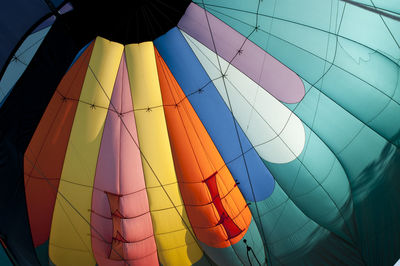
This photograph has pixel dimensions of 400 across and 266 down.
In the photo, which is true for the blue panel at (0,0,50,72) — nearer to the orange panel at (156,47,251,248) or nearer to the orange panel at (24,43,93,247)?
the orange panel at (24,43,93,247)

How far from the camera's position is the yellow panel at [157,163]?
13.1 feet

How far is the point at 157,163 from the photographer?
413cm

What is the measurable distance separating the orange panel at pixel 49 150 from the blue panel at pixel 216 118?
0.91 meters

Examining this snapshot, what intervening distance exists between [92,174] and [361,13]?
11.0 ft

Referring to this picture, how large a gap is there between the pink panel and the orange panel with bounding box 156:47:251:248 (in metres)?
0.43

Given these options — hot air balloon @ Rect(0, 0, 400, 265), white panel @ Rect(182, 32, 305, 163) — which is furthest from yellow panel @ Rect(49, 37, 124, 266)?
white panel @ Rect(182, 32, 305, 163)

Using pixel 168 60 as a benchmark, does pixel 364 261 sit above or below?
below

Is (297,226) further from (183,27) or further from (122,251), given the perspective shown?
(183,27)

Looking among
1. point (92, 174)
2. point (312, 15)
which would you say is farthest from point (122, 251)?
point (312, 15)

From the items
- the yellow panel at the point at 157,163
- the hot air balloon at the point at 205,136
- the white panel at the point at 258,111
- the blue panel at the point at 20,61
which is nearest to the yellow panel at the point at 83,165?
the hot air balloon at the point at 205,136

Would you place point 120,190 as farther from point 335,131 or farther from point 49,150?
point 335,131

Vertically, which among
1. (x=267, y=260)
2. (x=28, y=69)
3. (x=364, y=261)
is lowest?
(x=364, y=261)

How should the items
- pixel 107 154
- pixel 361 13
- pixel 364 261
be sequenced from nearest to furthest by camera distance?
Result: pixel 361 13
pixel 107 154
pixel 364 261

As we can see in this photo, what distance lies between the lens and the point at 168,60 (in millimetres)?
4020
